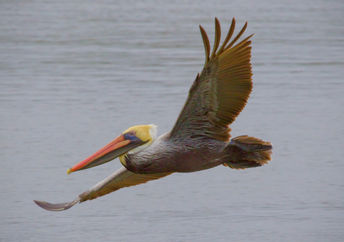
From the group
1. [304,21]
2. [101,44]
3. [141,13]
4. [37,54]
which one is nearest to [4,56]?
[37,54]

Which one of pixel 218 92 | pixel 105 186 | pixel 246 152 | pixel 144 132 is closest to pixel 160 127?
pixel 105 186

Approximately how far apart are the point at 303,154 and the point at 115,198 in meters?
1.90

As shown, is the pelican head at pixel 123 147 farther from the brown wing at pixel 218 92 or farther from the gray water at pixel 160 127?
the gray water at pixel 160 127

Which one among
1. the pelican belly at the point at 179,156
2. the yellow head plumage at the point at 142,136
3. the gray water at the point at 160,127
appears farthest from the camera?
the gray water at the point at 160,127

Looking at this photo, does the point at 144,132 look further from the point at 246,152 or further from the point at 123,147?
the point at 246,152

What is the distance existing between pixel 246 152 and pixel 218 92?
467 millimetres

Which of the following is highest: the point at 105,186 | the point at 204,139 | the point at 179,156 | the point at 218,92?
the point at 218,92

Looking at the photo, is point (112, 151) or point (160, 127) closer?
point (112, 151)

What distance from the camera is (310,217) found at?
579 cm

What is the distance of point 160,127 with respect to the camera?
773 centimetres

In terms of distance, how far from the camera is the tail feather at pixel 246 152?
4.94 meters

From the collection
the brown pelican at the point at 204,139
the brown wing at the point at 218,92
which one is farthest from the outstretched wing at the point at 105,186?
the brown wing at the point at 218,92

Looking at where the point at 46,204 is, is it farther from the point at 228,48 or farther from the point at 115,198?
the point at 228,48

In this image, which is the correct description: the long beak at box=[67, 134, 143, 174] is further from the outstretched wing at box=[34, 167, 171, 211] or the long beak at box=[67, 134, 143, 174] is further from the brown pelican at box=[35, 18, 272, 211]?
the outstretched wing at box=[34, 167, 171, 211]
